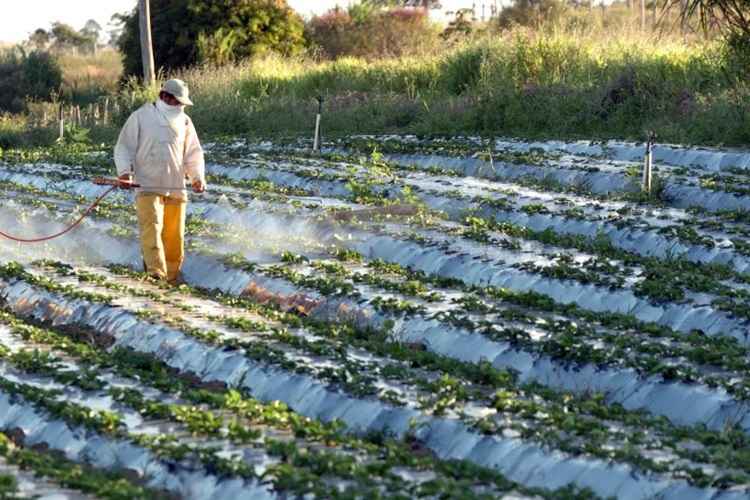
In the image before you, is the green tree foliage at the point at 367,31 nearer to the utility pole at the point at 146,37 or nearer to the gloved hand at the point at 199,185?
the utility pole at the point at 146,37

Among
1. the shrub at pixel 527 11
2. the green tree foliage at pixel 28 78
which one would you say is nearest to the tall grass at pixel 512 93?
Answer: the green tree foliage at pixel 28 78

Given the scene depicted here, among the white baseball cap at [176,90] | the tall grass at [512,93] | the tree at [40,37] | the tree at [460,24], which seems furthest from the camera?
the tree at [40,37]

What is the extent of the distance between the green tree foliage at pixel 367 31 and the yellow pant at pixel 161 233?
1105 inches

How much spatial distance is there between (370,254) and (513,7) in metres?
33.1

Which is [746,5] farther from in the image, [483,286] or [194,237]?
[194,237]

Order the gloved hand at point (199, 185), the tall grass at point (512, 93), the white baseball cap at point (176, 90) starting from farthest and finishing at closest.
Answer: the tall grass at point (512, 93) → the gloved hand at point (199, 185) → the white baseball cap at point (176, 90)

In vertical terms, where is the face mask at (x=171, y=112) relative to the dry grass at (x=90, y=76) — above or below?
above

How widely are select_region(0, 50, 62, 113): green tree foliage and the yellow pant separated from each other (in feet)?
92.5

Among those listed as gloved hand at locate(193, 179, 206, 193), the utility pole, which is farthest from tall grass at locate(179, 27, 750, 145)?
gloved hand at locate(193, 179, 206, 193)

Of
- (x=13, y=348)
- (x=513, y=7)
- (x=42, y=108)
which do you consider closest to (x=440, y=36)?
(x=513, y=7)

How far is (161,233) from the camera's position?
11.1 meters

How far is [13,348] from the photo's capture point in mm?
8602

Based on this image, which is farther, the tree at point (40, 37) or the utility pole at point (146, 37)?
the tree at point (40, 37)

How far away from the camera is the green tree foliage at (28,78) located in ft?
128
